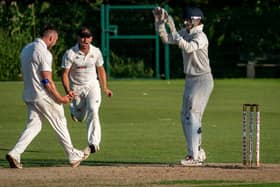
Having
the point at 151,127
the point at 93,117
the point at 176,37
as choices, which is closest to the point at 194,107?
the point at 176,37

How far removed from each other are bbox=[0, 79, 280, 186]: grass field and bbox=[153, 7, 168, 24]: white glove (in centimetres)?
229

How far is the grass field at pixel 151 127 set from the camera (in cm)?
1680

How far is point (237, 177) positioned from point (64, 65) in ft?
12.4

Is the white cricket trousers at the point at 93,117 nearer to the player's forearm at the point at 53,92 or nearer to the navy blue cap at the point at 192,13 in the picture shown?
the player's forearm at the point at 53,92

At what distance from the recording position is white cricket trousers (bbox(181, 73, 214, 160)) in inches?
589

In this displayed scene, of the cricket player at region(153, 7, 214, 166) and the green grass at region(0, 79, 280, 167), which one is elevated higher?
the cricket player at region(153, 7, 214, 166)

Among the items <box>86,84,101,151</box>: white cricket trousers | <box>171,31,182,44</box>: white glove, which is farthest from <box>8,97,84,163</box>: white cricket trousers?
<box>171,31,182,44</box>: white glove

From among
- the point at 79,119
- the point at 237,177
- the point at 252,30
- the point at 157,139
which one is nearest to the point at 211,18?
the point at 252,30

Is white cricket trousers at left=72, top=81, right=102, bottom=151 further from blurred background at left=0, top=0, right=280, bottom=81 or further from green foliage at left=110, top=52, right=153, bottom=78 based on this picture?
green foliage at left=110, top=52, right=153, bottom=78

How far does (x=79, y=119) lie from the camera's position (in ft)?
53.8

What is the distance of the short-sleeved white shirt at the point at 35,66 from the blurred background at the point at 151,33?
950 inches

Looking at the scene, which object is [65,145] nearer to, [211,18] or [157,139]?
[157,139]

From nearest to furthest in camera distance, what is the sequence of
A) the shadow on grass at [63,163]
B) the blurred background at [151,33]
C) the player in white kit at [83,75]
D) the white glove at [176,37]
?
the white glove at [176,37]
the shadow on grass at [63,163]
the player in white kit at [83,75]
the blurred background at [151,33]

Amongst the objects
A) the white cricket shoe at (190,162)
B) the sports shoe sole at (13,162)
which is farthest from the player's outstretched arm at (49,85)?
the white cricket shoe at (190,162)
